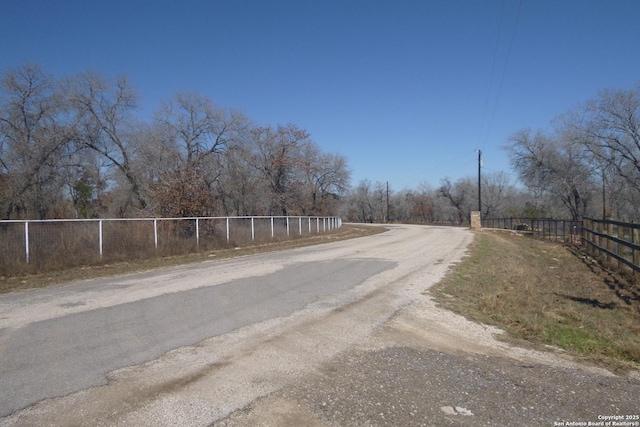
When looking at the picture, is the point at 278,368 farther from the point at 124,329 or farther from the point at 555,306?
the point at 555,306

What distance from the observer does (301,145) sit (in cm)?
4725

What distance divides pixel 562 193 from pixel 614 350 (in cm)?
3759

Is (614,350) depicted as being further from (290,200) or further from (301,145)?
(301,145)

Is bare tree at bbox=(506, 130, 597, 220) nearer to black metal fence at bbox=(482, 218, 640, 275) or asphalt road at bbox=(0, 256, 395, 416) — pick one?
black metal fence at bbox=(482, 218, 640, 275)

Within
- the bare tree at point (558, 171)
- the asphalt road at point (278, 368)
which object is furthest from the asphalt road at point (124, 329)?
the bare tree at point (558, 171)

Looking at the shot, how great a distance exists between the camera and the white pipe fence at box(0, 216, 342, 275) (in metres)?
12.8

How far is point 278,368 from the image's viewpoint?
14.9ft

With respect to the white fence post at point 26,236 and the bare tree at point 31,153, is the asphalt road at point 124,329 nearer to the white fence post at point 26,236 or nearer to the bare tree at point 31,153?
the white fence post at point 26,236

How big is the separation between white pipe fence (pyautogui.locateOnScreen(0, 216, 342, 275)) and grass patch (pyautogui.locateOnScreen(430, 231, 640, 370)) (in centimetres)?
1164

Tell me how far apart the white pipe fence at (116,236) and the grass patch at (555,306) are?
38.2 ft

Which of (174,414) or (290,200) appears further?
(290,200)

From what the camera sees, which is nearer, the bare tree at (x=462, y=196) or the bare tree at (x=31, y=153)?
the bare tree at (x=31, y=153)

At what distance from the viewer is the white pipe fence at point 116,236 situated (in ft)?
42.1

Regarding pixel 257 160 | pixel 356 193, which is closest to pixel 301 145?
pixel 257 160
